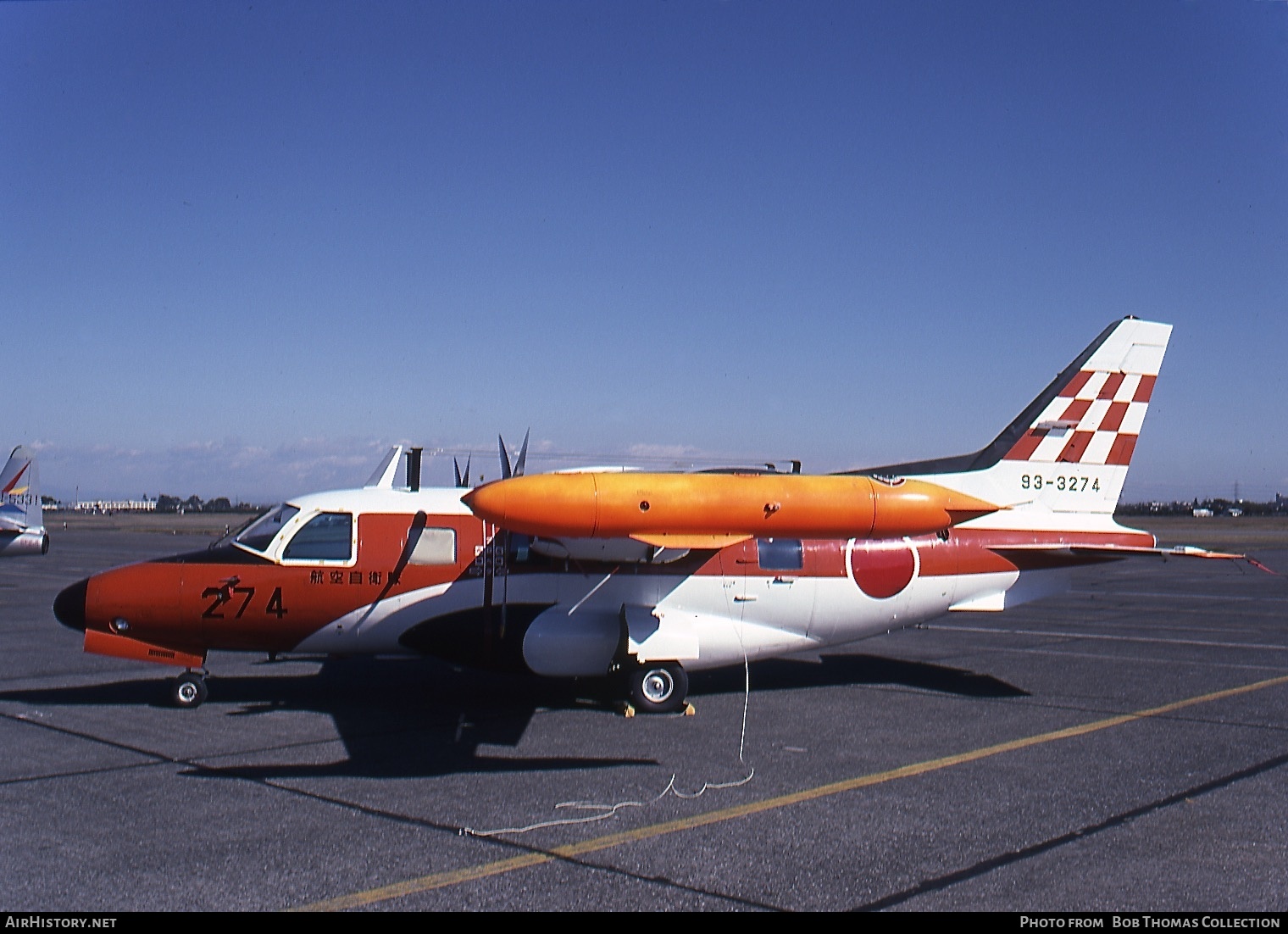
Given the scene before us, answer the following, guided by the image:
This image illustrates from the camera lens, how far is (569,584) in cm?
1283

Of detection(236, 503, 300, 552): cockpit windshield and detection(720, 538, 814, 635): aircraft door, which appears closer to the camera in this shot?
detection(236, 503, 300, 552): cockpit windshield

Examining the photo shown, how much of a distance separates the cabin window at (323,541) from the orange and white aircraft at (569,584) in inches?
0.9

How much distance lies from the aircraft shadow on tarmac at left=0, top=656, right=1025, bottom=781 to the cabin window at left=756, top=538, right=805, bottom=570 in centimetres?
196

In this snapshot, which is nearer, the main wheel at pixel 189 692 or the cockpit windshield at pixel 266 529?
the main wheel at pixel 189 692

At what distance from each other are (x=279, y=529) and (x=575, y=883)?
764cm

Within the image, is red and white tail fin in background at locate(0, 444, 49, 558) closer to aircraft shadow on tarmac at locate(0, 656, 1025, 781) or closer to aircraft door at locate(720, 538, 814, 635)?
aircraft shadow on tarmac at locate(0, 656, 1025, 781)

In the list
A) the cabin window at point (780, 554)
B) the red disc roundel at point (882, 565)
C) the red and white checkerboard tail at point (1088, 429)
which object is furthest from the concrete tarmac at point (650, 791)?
the red and white checkerboard tail at point (1088, 429)

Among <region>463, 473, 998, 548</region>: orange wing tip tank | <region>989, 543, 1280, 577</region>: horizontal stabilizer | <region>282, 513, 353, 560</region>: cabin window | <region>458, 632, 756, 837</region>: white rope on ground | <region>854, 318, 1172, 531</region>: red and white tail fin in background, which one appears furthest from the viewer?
<region>854, 318, 1172, 531</region>: red and white tail fin in background

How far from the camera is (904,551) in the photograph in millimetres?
13719

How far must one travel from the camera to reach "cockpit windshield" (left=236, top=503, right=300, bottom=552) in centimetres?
1281

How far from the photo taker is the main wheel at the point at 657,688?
41.1 feet

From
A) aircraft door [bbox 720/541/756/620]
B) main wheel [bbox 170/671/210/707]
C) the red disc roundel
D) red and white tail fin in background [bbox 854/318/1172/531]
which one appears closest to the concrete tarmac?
main wheel [bbox 170/671/210/707]

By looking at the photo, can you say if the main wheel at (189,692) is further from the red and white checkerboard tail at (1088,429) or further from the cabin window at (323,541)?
the red and white checkerboard tail at (1088,429)

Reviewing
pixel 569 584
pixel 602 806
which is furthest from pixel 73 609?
pixel 602 806
